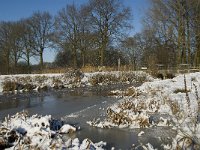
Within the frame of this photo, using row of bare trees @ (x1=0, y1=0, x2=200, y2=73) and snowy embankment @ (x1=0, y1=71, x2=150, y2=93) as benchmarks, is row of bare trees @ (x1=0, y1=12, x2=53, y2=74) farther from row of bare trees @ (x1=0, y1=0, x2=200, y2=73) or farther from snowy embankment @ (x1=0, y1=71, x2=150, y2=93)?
snowy embankment @ (x1=0, y1=71, x2=150, y2=93)

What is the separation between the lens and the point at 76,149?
5625 mm

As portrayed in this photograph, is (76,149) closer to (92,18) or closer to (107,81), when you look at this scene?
(107,81)

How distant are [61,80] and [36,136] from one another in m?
19.6

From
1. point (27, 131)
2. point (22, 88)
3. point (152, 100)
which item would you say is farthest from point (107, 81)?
point (27, 131)

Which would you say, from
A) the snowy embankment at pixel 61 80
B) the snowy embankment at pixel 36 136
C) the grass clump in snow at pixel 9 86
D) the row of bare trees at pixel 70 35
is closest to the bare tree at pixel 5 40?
the row of bare trees at pixel 70 35

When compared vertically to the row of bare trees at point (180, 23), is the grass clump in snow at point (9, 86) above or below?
below

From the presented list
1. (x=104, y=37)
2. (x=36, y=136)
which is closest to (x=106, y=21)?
(x=104, y=37)

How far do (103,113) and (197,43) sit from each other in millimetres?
30302

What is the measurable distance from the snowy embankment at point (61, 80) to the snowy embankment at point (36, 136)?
45.3ft

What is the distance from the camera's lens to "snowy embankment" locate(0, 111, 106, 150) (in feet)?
18.6

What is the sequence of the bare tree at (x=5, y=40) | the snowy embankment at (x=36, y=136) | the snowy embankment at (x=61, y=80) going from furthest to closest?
the bare tree at (x=5, y=40)
the snowy embankment at (x=61, y=80)
the snowy embankment at (x=36, y=136)

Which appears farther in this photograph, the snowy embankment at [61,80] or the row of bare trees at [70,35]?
the row of bare trees at [70,35]

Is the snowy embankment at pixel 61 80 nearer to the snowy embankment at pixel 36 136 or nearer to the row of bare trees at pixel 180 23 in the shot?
the row of bare trees at pixel 180 23

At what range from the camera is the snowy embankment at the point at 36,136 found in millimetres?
5680
